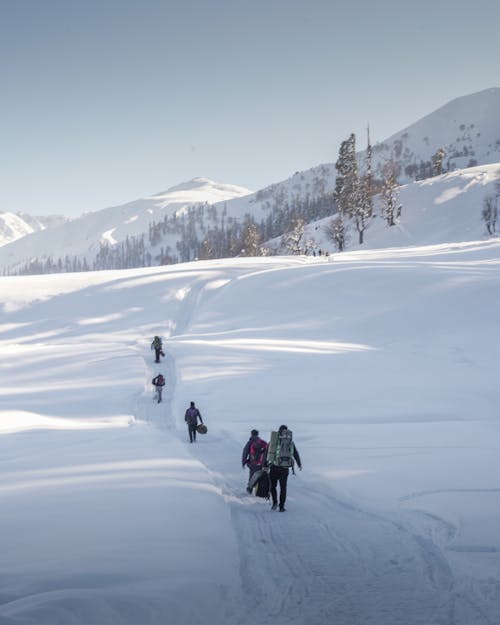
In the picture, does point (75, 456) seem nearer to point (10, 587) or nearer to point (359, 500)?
point (10, 587)

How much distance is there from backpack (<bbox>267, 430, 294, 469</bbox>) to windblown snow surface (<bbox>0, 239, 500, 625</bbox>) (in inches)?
35.9

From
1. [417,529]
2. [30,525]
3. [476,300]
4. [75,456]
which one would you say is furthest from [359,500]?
[476,300]

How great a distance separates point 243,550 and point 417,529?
9.65ft

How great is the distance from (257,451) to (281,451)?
1088mm

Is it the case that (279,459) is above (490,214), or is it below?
below

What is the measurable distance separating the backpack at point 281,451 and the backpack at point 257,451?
78 centimetres

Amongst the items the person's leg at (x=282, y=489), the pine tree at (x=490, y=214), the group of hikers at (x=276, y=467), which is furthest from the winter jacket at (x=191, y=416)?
the pine tree at (x=490, y=214)

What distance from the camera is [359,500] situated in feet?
26.3

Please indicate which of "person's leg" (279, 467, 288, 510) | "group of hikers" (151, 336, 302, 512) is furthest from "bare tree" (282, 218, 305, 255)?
"person's leg" (279, 467, 288, 510)

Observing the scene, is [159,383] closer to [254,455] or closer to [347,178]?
[254,455]

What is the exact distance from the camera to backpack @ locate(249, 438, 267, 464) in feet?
30.2

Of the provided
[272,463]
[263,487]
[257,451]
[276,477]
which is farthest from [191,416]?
[276,477]

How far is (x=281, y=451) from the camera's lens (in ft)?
27.3

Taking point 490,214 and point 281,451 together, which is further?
point 490,214
